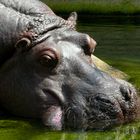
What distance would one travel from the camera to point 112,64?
9383 mm

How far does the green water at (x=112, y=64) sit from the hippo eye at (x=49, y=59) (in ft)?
1.77

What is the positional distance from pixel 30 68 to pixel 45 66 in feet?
0.53

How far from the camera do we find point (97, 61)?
25.8 ft

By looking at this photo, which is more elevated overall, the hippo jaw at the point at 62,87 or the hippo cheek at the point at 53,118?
the hippo jaw at the point at 62,87

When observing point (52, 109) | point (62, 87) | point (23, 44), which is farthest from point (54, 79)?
point (23, 44)

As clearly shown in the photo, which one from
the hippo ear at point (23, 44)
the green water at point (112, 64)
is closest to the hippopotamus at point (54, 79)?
the hippo ear at point (23, 44)

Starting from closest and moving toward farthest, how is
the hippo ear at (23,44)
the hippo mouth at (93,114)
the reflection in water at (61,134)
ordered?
the reflection in water at (61,134) < the hippo mouth at (93,114) < the hippo ear at (23,44)

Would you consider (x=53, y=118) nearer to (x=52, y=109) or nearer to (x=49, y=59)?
(x=52, y=109)

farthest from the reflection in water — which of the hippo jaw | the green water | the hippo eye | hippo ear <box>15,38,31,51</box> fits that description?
hippo ear <box>15,38,31,51</box>

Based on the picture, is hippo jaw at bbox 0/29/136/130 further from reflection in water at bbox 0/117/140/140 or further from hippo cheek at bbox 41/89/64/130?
reflection in water at bbox 0/117/140/140

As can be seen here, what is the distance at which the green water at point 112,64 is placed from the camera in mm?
4898

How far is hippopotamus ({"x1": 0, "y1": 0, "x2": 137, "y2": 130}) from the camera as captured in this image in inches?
201

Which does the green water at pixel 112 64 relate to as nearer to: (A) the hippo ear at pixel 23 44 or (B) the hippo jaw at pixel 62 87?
(B) the hippo jaw at pixel 62 87

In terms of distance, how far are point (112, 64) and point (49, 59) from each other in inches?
163
